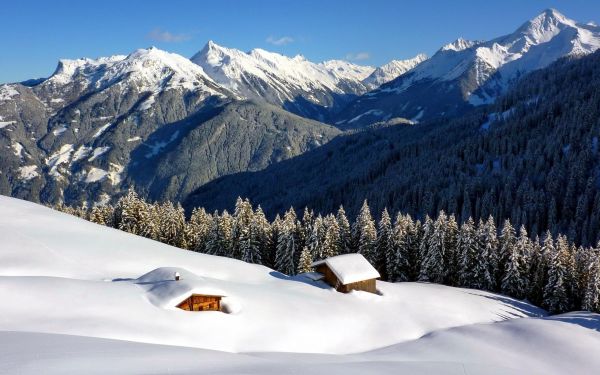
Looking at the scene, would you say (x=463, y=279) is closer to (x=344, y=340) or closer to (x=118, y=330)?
(x=344, y=340)

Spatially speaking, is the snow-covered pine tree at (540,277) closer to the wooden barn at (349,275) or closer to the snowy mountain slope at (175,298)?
the snowy mountain slope at (175,298)

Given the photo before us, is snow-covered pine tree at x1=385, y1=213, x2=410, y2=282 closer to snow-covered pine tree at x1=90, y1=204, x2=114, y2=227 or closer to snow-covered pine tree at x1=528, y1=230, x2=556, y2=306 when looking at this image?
snow-covered pine tree at x1=528, y1=230, x2=556, y2=306

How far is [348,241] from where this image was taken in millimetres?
78312

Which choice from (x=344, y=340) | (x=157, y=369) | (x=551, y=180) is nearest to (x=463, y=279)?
(x=344, y=340)

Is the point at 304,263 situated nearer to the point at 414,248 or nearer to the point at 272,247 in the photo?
the point at 272,247

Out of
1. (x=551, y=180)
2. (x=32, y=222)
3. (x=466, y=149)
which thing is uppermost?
(x=466, y=149)

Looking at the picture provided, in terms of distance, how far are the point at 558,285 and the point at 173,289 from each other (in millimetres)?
51978

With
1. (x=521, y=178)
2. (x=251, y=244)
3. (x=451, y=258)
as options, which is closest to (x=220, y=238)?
(x=251, y=244)

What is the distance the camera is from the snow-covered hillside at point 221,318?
78.8 feet

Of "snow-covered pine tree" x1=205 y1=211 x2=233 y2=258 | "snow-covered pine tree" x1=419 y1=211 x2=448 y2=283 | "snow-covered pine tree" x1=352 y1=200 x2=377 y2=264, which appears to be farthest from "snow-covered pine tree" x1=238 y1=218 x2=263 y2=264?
"snow-covered pine tree" x1=419 y1=211 x2=448 y2=283

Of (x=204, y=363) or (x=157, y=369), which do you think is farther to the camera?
(x=204, y=363)

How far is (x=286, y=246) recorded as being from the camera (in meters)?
77.1

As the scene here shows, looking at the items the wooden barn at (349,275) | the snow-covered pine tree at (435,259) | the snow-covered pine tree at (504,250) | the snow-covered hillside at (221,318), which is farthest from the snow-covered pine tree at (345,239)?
the snow-covered pine tree at (504,250)

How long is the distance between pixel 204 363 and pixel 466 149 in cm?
18220
